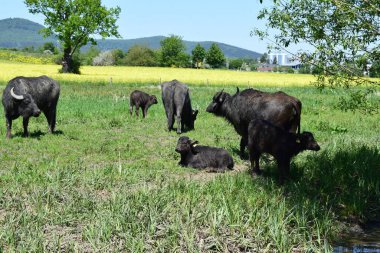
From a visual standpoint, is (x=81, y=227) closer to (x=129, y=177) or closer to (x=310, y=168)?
(x=129, y=177)

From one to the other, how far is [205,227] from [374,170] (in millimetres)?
5244

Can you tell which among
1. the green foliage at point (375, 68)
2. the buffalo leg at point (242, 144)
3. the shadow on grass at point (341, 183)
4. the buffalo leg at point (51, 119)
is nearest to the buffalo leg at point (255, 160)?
the shadow on grass at point (341, 183)

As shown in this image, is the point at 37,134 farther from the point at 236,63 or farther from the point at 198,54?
the point at 236,63

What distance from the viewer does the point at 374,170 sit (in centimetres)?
1105

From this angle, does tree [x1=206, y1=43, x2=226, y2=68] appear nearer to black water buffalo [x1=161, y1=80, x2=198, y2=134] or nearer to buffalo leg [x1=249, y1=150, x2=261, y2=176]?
black water buffalo [x1=161, y1=80, x2=198, y2=134]

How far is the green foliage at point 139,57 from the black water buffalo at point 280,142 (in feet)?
373

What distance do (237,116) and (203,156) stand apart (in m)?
1.46

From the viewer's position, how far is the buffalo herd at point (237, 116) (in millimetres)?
10211

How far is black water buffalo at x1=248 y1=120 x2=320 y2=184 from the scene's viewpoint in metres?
10.0

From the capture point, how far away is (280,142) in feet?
32.8

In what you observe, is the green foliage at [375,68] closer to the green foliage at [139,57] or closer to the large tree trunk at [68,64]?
the large tree trunk at [68,64]

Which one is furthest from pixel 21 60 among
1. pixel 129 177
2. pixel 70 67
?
pixel 129 177

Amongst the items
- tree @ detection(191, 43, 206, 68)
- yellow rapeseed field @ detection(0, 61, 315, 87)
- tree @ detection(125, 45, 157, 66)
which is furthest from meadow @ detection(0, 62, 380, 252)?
tree @ detection(191, 43, 206, 68)

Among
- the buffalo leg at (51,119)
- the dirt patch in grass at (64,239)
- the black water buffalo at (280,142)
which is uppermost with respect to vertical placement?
the black water buffalo at (280,142)
